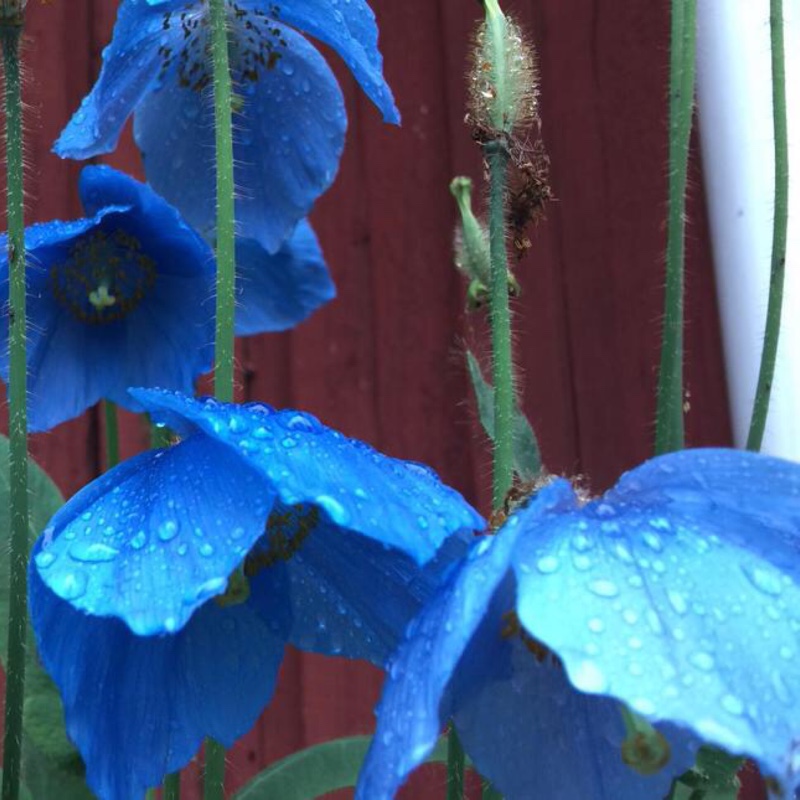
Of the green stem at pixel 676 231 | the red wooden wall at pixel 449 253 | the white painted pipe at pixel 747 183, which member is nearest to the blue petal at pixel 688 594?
the green stem at pixel 676 231

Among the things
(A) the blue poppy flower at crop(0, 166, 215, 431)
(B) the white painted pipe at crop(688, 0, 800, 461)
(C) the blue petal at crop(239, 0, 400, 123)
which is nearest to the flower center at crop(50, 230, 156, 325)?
(A) the blue poppy flower at crop(0, 166, 215, 431)

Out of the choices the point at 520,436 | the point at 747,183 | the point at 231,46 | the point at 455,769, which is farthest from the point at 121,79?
the point at 747,183

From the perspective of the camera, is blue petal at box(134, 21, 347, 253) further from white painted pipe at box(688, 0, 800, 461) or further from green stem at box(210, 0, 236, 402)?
white painted pipe at box(688, 0, 800, 461)

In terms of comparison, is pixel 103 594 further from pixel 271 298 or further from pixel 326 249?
pixel 326 249

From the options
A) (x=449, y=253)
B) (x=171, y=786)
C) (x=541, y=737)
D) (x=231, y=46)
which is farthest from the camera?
(x=449, y=253)

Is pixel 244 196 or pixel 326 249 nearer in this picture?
pixel 244 196

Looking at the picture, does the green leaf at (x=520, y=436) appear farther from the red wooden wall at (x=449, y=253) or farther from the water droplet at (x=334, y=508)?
the red wooden wall at (x=449, y=253)

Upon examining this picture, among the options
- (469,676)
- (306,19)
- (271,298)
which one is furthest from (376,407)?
(469,676)

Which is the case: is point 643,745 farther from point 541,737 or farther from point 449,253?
point 449,253
